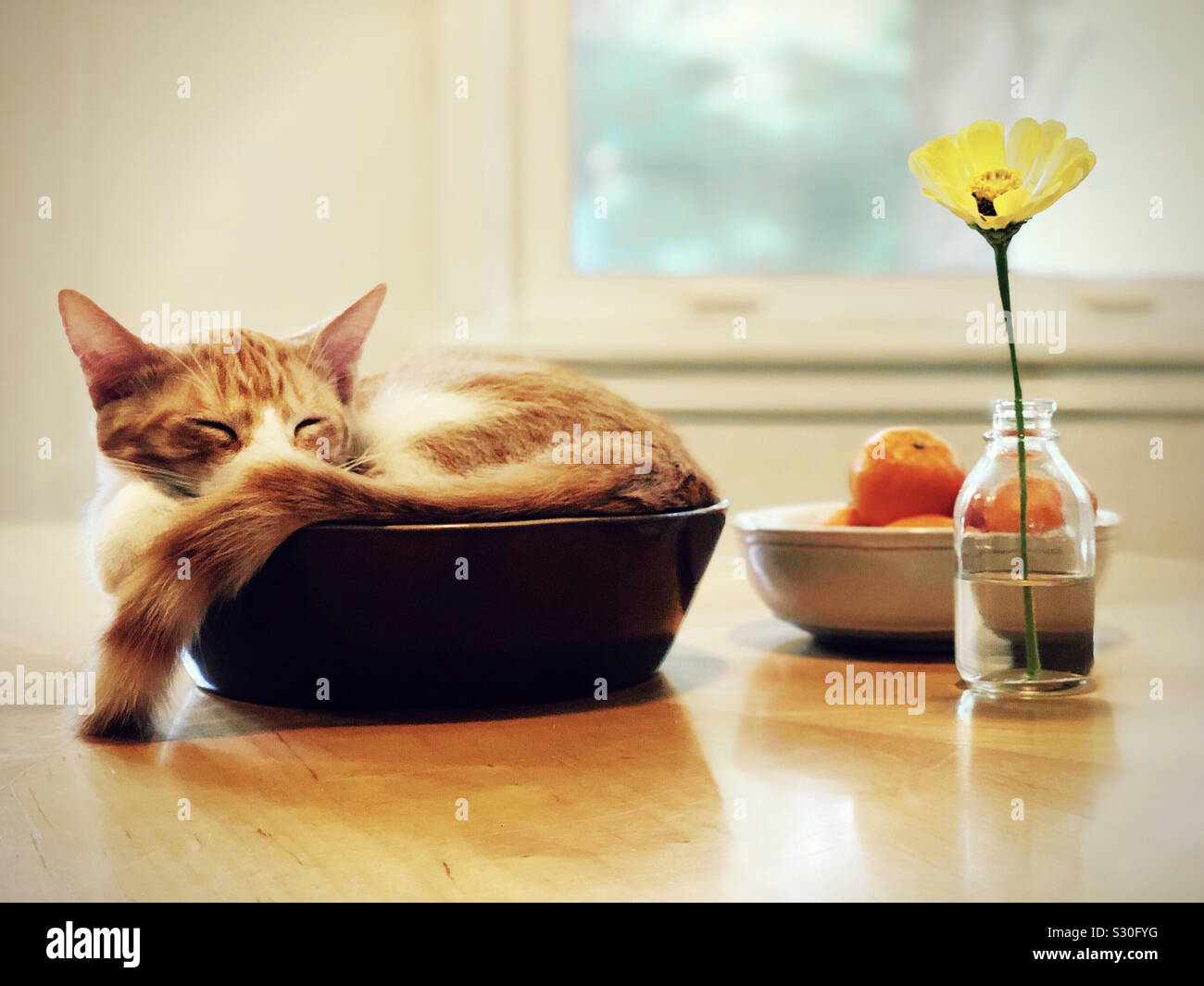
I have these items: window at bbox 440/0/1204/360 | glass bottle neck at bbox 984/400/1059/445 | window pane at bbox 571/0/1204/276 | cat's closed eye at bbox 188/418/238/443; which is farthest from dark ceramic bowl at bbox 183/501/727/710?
window pane at bbox 571/0/1204/276

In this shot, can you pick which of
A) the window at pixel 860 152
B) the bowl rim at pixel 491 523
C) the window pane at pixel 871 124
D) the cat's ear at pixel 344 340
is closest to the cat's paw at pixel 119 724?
the bowl rim at pixel 491 523

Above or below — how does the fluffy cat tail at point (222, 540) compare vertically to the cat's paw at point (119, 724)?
above

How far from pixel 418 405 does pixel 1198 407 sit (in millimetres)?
1732

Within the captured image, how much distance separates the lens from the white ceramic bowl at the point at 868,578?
2.80ft

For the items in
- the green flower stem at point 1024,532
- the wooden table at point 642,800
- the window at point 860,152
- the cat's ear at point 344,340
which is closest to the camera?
the wooden table at point 642,800

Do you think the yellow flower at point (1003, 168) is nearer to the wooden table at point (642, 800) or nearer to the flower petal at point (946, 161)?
the flower petal at point (946, 161)

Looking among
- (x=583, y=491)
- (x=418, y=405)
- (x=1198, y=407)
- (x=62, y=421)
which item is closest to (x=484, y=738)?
(x=583, y=491)

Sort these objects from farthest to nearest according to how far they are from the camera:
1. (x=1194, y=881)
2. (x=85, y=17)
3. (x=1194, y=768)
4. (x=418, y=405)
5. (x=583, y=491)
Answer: (x=85, y=17) → (x=418, y=405) → (x=583, y=491) → (x=1194, y=768) → (x=1194, y=881)

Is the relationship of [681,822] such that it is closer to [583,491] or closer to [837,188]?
[583,491]

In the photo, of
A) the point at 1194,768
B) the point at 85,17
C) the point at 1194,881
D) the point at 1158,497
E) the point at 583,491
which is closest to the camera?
the point at 1194,881

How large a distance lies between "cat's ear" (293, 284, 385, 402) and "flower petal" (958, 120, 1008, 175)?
1.39 feet

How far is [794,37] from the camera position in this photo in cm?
213

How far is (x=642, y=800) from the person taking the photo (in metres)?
0.52

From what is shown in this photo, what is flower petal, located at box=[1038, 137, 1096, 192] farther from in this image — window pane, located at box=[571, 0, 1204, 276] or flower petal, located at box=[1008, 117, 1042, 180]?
window pane, located at box=[571, 0, 1204, 276]
